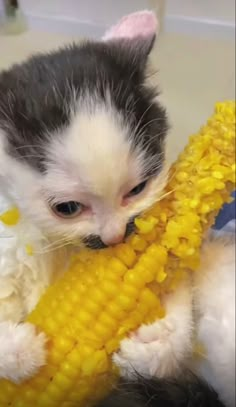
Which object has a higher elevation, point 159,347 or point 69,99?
point 69,99

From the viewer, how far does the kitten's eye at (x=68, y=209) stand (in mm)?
672

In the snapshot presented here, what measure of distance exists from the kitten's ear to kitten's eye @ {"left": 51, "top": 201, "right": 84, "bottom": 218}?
0.22 m

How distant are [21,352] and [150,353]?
14cm

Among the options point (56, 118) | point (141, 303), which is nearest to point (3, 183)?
point (56, 118)

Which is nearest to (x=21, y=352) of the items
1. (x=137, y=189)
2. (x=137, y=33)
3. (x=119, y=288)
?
A: (x=119, y=288)

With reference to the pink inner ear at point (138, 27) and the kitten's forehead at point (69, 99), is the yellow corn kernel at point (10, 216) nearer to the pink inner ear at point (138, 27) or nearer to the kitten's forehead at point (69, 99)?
the kitten's forehead at point (69, 99)

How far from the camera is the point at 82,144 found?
0.63 metres

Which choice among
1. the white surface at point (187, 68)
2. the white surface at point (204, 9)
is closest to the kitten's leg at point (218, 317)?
the white surface at point (187, 68)

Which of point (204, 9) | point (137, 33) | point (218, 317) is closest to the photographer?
point (218, 317)

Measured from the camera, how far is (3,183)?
28.0 inches

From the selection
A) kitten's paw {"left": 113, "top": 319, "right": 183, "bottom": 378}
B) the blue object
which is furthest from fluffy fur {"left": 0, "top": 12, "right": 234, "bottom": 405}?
the blue object

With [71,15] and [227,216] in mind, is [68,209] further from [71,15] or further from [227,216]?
A: [71,15]

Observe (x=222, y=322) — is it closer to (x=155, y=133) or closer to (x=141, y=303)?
(x=141, y=303)

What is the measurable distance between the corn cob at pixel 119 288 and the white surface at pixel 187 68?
0.70 m
